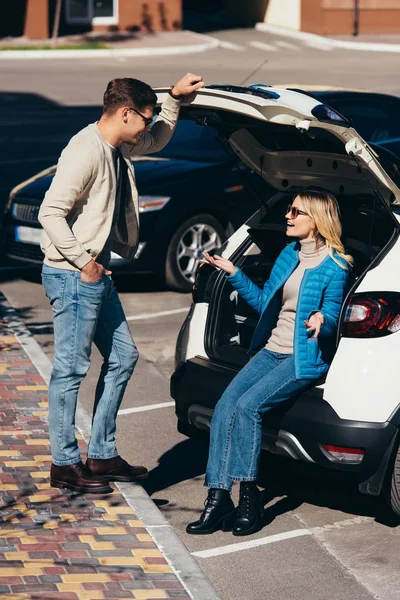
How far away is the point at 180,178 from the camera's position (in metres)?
11.0

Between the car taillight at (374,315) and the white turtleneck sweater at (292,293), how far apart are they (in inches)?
14.9

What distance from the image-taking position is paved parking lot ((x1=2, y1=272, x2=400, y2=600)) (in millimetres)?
5414

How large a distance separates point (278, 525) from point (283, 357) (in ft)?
2.86

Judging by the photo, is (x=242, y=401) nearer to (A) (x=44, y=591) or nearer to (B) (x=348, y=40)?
(A) (x=44, y=591)

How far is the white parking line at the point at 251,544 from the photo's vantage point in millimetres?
5727

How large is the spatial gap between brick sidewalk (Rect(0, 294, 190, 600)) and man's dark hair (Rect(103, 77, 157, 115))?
204 cm

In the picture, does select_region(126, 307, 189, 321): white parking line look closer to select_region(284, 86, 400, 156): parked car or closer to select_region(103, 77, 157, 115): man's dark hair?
select_region(284, 86, 400, 156): parked car

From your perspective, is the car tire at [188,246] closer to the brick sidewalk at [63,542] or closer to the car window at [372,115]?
the car window at [372,115]

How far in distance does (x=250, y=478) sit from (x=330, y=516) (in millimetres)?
616

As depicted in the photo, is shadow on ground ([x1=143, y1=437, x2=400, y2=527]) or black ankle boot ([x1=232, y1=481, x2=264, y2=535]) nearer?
black ankle boot ([x1=232, y1=481, x2=264, y2=535])

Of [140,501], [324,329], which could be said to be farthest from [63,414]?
[324,329]

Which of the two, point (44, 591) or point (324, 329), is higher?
point (324, 329)

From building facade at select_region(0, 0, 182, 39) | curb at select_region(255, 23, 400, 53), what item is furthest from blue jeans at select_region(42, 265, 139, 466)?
building facade at select_region(0, 0, 182, 39)

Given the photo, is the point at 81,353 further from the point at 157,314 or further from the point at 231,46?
the point at 231,46
